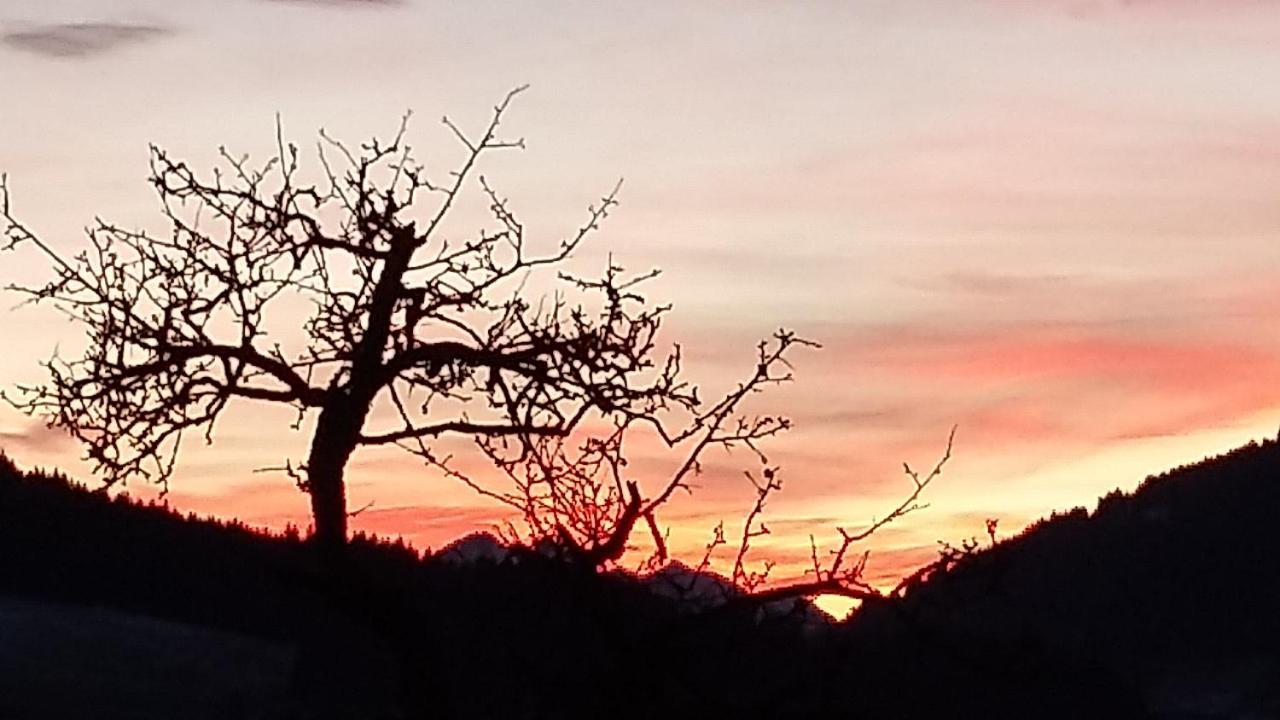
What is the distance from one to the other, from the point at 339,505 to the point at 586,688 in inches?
88.2

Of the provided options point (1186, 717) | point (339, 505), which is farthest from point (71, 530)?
point (1186, 717)

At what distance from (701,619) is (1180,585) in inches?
2474

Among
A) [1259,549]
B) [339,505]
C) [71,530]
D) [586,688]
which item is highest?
[1259,549]

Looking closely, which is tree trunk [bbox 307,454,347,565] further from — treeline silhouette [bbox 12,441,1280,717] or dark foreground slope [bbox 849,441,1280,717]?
dark foreground slope [bbox 849,441,1280,717]

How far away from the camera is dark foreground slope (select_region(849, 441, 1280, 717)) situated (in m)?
66.7

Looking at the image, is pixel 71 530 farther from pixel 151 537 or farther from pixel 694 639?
pixel 694 639

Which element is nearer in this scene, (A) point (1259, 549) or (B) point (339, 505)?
(B) point (339, 505)

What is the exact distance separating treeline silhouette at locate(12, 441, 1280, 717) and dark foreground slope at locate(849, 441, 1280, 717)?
0.09 m

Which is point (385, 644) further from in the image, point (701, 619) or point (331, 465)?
point (701, 619)


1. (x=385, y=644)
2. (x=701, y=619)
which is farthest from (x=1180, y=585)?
(x=701, y=619)

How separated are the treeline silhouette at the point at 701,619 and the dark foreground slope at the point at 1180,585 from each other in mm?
88

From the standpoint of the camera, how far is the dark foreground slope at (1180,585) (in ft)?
219

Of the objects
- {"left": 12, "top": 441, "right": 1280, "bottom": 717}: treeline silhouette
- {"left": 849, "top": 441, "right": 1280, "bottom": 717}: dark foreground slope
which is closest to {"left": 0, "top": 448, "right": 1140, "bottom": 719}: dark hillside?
{"left": 12, "top": 441, "right": 1280, "bottom": 717}: treeline silhouette

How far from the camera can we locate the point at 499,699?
551 inches
